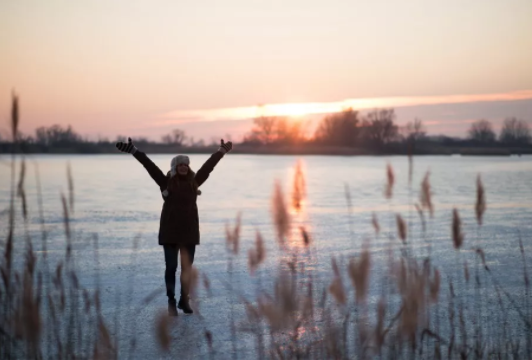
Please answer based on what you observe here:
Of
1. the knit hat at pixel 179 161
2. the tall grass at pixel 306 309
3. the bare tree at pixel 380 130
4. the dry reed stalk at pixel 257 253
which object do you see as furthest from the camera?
the bare tree at pixel 380 130

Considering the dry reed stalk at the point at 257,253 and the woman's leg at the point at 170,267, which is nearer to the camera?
the dry reed stalk at the point at 257,253

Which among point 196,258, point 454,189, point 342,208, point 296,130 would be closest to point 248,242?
point 196,258

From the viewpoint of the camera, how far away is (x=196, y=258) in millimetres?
8438

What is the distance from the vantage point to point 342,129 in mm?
80438

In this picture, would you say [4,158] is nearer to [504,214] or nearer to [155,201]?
[504,214]

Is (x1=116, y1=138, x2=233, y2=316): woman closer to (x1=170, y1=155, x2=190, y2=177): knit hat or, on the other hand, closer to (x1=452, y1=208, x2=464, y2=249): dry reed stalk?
(x1=170, y1=155, x2=190, y2=177): knit hat

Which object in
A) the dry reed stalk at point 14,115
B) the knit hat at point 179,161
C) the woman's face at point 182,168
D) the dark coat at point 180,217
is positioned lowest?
the dark coat at point 180,217

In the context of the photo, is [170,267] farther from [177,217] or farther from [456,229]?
[456,229]

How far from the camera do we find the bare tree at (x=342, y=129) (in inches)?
3123

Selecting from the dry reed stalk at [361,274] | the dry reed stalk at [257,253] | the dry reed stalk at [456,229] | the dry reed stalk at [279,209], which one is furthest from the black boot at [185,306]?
the dry reed stalk at [361,274]

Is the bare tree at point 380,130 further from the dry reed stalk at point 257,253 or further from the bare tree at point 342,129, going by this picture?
the dry reed stalk at point 257,253

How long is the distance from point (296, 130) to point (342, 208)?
6838 cm

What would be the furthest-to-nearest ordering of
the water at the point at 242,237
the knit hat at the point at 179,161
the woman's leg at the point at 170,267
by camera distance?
the water at the point at 242,237
the woman's leg at the point at 170,267
the knit hat at the point at 179,161

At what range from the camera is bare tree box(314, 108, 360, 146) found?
3123 inches
